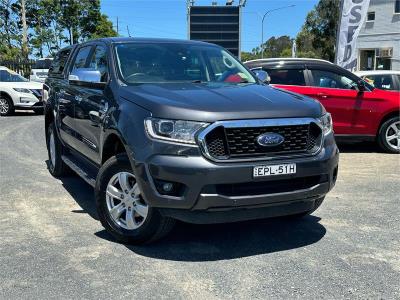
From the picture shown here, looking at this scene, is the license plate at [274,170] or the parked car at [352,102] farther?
the parked car at [352,102]

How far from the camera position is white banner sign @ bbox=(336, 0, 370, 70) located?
45.2 ft

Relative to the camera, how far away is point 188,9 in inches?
764

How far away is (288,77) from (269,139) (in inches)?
226

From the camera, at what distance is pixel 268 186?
3.97m

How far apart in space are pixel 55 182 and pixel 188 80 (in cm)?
279

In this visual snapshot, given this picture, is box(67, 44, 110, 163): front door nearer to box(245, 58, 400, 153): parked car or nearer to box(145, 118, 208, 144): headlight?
box(145, 118, 208, 144): headlight

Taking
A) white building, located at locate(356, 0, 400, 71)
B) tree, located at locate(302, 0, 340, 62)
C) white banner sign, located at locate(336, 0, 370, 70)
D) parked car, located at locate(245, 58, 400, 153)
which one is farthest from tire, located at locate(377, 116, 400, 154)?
tree, located at locate(302, 0, 340, 62)

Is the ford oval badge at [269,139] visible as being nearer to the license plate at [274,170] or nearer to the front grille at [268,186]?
the license plate at [274,170]

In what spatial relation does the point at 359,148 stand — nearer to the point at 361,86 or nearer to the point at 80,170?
the point at 361,86

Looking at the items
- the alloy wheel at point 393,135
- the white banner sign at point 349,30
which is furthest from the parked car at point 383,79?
the white banner sign at point 349,30

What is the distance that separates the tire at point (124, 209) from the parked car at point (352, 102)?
552cm

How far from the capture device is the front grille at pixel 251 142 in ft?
12.5

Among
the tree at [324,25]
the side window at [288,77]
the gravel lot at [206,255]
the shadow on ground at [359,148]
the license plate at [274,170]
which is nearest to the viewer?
the gravel lot at [206,255]

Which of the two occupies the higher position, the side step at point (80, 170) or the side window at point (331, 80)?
the side window at point (331, 80)
